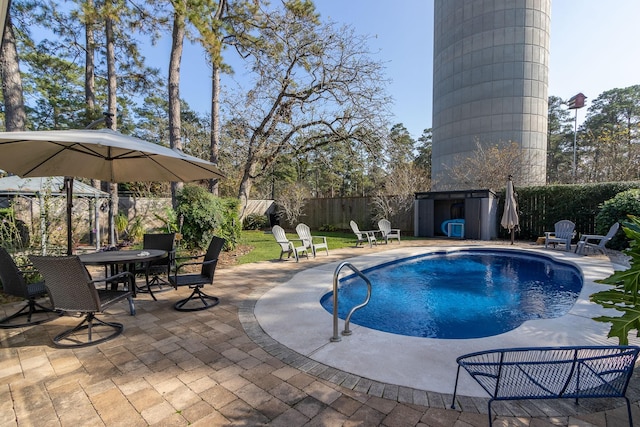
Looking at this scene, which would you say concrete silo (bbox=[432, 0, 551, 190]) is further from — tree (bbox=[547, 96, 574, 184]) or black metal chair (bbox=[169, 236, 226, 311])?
black metal chair (bbox=[169, 236, 226, 311])

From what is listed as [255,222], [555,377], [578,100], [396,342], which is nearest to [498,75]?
[578,100]

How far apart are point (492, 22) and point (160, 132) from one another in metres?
30.0

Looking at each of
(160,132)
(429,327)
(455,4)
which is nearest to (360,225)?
(429,327)

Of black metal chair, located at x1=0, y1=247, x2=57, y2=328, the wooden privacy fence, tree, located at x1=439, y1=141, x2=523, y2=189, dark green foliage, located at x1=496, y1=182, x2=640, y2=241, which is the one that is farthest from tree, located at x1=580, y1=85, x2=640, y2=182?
black metal chair, located at x1=0, y1=247, x2=57, y2=328

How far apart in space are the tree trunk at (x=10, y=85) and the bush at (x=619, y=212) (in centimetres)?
1620

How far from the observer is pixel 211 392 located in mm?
2311

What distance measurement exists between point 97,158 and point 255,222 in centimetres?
1287

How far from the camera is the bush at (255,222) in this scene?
17328 mm

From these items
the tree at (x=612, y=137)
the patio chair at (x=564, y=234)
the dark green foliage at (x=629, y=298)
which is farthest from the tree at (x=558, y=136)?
the dark green foliage at (x=629, y=298)

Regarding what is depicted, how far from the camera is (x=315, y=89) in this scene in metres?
11.4

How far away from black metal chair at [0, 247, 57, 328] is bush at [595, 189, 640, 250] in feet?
43.4

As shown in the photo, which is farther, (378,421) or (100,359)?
(100,359)

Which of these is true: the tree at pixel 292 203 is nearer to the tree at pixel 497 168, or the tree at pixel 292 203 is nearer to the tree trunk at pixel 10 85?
the tree at pixel 497 168

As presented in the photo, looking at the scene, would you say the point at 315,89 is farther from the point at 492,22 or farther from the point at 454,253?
the point at 492,22
